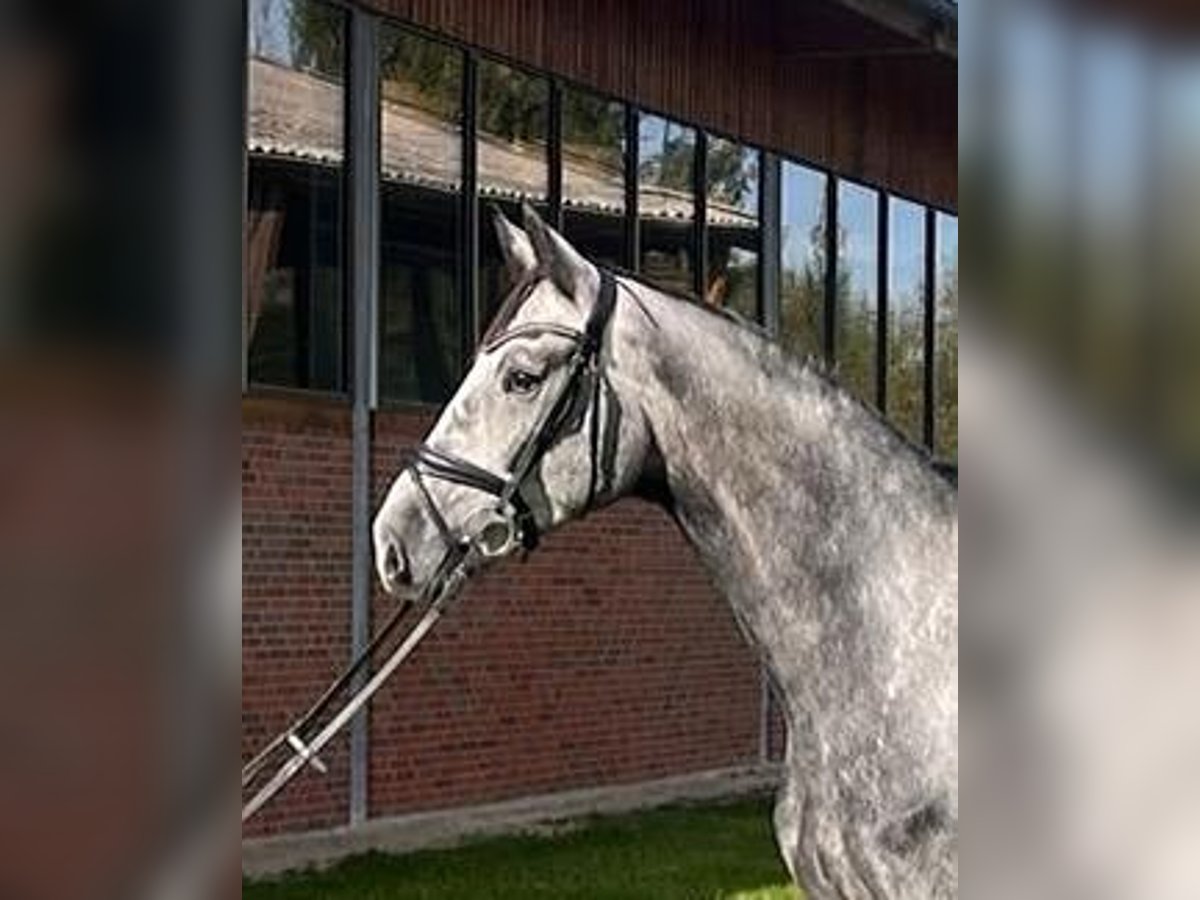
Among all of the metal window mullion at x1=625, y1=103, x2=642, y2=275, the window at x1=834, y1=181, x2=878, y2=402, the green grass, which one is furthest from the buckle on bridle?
the window at x1=834, y1=181, x2=878, y2=402

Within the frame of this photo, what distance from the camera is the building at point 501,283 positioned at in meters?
12.0

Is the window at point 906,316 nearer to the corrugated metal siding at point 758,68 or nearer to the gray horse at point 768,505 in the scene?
the corrugated metal siding at point 758,68

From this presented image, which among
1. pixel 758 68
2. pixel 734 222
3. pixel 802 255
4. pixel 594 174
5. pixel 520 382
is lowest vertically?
pixel 520 382

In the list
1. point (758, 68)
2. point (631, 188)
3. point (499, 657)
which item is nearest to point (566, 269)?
point (499, 657)

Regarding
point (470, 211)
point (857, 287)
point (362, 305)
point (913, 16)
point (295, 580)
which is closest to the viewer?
point (295, 580)

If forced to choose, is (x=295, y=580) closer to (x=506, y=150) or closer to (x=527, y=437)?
(x=506, y=150)

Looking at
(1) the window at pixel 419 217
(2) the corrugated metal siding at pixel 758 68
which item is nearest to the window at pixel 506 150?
(2) the corrugated metal siding at pixel 758 68

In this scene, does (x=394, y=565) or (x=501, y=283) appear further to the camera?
(x=501, y=283)

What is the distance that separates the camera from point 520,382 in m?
4.63

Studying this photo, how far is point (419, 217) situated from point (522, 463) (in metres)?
8.57

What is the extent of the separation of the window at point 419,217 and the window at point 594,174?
4.65ft
